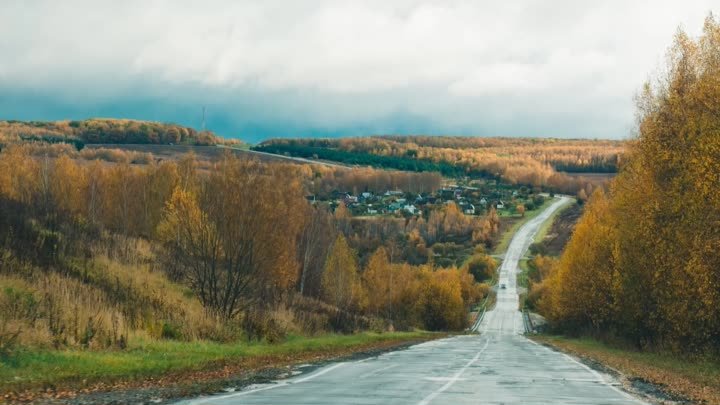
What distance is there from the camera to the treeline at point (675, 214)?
90.2 feet

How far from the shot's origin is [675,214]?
1251 inches

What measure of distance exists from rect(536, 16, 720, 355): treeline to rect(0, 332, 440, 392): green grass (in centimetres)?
1596

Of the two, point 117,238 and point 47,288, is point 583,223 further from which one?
point 47,288

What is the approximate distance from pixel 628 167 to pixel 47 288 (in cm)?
3104

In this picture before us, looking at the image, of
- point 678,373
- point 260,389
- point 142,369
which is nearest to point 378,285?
point 678,373

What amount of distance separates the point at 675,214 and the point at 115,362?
2333 centimetres

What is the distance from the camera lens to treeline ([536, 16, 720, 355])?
27.5 m

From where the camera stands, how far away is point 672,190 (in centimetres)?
3128

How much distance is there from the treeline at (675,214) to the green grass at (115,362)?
16.0m

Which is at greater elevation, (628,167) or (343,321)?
(628,167)

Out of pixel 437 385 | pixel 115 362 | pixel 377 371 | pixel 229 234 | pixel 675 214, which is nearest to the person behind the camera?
pixel 437 385

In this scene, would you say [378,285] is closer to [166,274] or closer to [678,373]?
[166,274]

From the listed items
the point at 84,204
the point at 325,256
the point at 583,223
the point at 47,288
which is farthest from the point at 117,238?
the point at 325,256

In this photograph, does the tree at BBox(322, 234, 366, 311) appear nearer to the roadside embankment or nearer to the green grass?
the green grass
